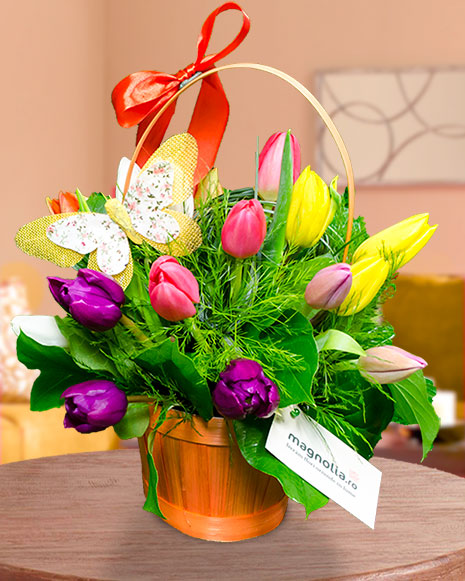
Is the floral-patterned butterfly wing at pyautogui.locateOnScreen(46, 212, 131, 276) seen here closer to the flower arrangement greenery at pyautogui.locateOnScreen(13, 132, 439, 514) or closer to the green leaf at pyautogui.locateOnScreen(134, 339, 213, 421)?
the flower arrangement greenery at pyautogui.locateOnScreen(13, 132, 439, 514)

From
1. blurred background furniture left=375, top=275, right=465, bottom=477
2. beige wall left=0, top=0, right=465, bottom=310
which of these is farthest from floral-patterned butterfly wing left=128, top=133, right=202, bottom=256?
blurred background furniture left=375, top=275, right=465, bottom=477

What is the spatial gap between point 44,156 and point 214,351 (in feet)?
7.34

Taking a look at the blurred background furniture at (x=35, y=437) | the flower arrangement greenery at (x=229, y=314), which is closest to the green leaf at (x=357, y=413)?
the flower arrangement greenery at (x=229, y=314)

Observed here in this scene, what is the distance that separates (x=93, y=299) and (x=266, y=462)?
22 centimetres

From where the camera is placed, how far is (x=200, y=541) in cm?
68

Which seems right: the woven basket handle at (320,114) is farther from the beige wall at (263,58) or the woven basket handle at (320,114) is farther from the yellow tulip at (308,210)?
the beige wall at (263,58)

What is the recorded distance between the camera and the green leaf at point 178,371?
571 millimetres

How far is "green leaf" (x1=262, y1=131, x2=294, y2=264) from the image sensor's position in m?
0.63

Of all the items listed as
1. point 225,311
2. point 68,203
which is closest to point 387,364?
point 225,311

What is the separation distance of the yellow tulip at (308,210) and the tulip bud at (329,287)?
0.05 m

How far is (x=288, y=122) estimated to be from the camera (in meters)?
3.36

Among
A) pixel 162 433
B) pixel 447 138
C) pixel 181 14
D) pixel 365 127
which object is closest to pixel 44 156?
pixel 181 14

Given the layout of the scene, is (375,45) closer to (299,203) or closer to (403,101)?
(403,101)

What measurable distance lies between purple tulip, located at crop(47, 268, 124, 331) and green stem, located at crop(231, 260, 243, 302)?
106 mm
